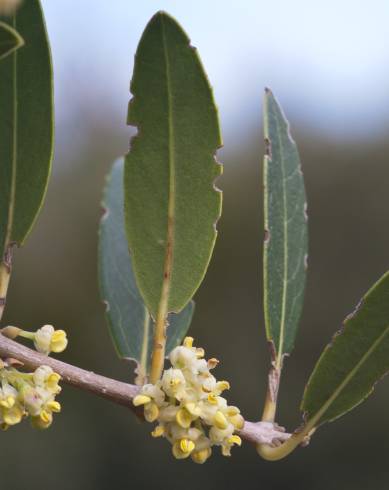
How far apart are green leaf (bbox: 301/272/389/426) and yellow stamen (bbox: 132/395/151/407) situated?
24 centimetres

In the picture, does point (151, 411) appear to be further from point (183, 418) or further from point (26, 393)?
point (26, 393)

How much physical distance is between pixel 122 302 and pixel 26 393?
0.40 m

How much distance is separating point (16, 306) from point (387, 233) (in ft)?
13.3

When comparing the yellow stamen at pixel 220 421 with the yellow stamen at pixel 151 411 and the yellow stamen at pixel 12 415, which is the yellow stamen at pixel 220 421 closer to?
the yellow stamen at pixel 151 411

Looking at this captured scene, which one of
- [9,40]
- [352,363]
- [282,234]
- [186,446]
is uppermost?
[9,40]

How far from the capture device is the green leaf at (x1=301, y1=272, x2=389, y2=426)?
2.88 ft

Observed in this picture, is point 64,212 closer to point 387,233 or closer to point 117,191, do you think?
point 387,233

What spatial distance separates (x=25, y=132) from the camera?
0.89 m

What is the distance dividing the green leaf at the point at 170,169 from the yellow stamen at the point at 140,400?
131 millimetres

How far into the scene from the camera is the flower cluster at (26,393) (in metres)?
0.81

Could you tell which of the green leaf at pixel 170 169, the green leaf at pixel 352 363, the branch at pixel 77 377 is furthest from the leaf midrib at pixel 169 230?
the green leaf at pixel 352 363

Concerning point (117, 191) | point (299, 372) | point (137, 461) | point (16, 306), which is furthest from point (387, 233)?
point (117, 191)

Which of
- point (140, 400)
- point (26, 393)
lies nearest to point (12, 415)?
point (26, 393)

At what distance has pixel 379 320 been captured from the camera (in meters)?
0.88
